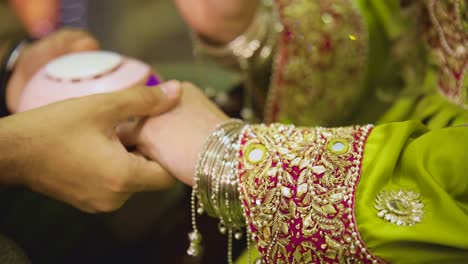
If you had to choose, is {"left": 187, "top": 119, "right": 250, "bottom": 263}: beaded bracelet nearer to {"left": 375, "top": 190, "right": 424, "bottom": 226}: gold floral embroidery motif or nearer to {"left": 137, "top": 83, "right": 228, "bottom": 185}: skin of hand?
{"left": 137, "top": 83, "right": 228, "bottom": 185}: skin of hand

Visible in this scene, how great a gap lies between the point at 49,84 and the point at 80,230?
31cm

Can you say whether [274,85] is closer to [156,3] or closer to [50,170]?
[50,170]

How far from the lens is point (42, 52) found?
2.78ft

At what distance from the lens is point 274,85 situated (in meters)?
0.77

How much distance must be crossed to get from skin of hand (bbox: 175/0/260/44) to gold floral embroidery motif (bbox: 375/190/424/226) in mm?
450

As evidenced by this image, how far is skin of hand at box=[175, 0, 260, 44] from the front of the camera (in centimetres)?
83

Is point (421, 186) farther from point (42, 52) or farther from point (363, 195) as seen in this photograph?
point (42, 52)

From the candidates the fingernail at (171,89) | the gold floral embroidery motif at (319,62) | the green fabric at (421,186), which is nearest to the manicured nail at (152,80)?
the fingernail at (171,89)

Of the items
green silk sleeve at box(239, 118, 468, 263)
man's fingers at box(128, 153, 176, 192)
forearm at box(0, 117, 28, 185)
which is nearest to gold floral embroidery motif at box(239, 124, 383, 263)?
green silk sleeve at box(239, 118, 468, 263)

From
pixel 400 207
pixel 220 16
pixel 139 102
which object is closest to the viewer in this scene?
pixel 400 207

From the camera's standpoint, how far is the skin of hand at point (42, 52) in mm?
822

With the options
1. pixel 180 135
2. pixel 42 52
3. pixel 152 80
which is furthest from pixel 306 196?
pixel 42 52

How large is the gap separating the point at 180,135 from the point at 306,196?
192 mm

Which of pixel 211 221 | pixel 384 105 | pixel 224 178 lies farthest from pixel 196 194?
pixel 384 105
